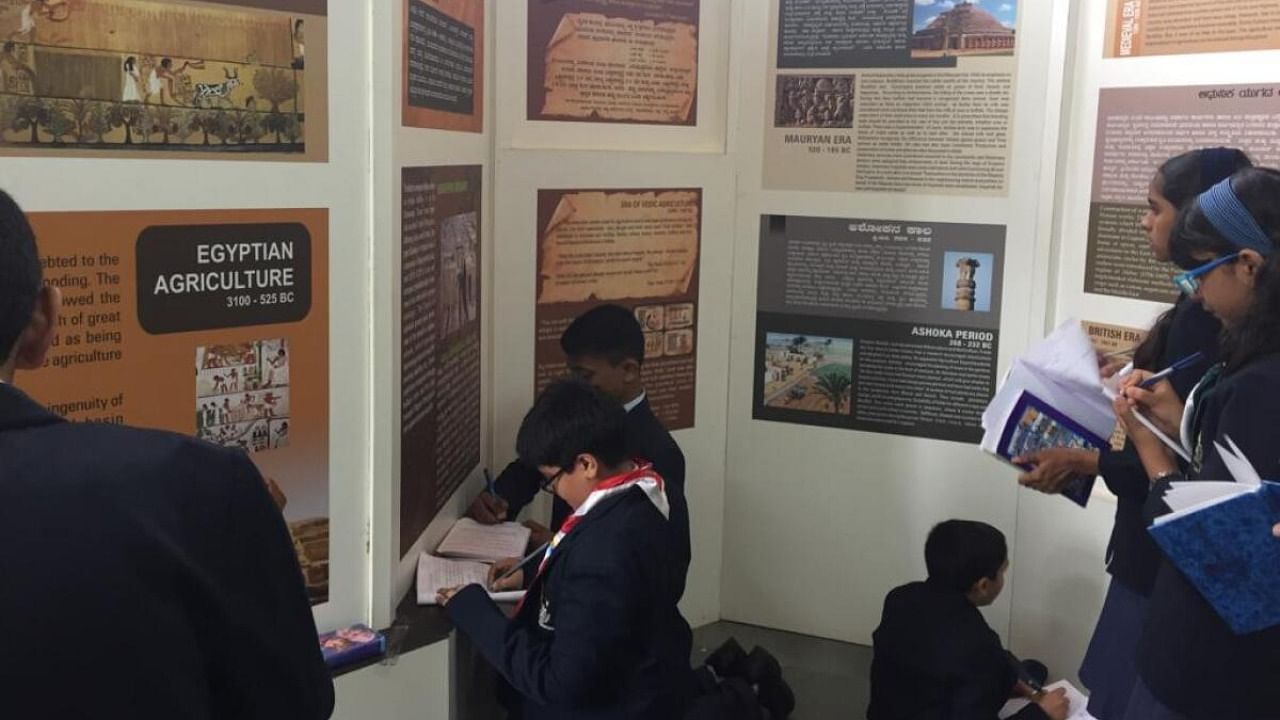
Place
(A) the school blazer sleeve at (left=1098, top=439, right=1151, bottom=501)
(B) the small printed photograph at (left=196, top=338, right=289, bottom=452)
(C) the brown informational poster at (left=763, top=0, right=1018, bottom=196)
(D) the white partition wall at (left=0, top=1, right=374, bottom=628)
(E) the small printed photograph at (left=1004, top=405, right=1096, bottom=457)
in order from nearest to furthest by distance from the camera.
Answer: (D) the white partition wall at (left=0, top=1, right=374, bottom=628), (B) the small printed photograph at (left=196, top=338, right=289, bottom=452), (A) the school blazer sleeve at (left=1098, top=439, right=1151, bottom=501), (E) the small printed photograph at (left=1004, top=405, right=1096, bottom=457), (C) the brown informational poster at (left=763, top=0, right=1018, bottom=196)

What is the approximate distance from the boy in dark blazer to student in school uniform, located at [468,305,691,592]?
1837mm

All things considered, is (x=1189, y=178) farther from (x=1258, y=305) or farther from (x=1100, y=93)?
(x=1100, y=93)

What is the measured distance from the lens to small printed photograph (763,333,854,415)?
403 cm

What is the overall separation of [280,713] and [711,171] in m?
2.99

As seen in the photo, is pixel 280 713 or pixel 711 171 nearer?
pixel 280 713

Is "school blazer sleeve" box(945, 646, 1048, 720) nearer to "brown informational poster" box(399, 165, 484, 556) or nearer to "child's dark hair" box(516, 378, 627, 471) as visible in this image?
"child's dark hair" box(516, 378, 627, 471)

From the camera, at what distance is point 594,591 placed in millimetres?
2107

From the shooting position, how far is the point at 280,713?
118cm

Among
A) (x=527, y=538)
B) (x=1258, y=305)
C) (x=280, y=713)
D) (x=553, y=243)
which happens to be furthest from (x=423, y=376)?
(x=1258, y=305)

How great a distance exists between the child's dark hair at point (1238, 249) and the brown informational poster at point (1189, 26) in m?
1.28

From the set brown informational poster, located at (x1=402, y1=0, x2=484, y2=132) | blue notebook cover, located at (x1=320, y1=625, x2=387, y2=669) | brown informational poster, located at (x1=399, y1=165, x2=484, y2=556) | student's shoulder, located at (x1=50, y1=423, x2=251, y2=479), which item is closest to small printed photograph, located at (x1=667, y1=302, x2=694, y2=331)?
brown informational poster, located at (x1=399, y1=165, x2=484, y2=556)

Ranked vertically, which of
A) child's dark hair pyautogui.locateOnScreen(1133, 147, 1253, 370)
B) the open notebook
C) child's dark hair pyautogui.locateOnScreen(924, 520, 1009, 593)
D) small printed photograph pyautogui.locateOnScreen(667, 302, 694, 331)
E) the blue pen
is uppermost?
child's dark hair pyautogui.locateOnScreen(1133, 147, 1253, 370)

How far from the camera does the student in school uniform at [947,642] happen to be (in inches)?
118

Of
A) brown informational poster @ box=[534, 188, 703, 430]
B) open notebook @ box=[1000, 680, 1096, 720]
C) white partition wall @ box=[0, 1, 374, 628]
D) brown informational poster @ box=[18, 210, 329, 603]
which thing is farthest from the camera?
brown informational poster @ box=[534, 188, 703, 430]
